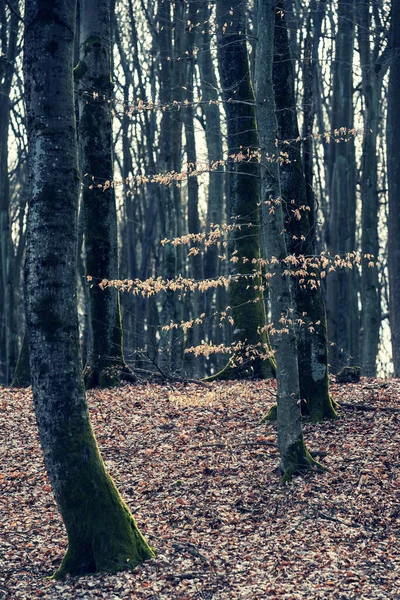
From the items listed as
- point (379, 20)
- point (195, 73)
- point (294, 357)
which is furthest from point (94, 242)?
point (195, 73)

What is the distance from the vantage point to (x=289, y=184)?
10.9 m

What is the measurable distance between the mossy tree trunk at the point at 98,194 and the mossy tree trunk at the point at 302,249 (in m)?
4.19

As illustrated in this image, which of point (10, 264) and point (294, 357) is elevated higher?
point (10, 264)

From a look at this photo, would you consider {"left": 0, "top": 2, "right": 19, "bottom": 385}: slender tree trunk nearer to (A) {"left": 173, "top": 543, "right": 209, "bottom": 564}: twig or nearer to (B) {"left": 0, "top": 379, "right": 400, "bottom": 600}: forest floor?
(B) {"left": 0, "top": 379, "right": 400, "bottom": 600}: forest floor

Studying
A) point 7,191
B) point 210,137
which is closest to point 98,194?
point 7,191

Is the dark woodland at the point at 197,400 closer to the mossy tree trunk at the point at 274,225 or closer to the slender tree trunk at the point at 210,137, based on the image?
the mossy tree trunk at the point at 274,225

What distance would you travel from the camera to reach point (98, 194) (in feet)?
45.9

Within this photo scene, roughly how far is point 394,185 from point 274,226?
745 centimetres

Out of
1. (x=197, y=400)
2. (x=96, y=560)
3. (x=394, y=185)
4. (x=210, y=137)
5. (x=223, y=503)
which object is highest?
(x=210, y=137)

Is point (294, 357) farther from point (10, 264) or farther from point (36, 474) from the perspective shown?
point (10, 264)

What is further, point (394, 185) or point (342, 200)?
point (342, 200)

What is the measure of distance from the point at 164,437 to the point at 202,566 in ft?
12.7

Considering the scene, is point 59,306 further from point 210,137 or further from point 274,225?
point 210,137

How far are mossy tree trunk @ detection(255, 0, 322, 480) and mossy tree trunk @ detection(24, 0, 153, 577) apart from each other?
9.43 ft
